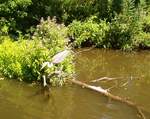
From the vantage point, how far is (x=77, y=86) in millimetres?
15820

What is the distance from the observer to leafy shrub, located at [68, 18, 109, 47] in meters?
21.8

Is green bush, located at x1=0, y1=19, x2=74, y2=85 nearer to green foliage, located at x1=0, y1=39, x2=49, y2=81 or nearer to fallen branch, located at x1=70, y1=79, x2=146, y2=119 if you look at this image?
green foliage, located at x1=0, y1=39, x2=49, y2=81

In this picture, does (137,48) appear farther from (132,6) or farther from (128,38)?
(132,6)

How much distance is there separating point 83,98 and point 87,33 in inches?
302

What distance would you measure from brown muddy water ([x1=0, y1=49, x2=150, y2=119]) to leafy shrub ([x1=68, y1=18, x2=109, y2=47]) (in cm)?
306

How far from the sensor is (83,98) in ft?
48.4

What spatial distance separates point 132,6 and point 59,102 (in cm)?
975

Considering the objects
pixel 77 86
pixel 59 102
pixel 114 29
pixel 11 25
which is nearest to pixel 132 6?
pixel 114 29

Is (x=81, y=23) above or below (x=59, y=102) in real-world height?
above

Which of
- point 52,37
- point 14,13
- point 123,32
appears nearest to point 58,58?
point 52,37

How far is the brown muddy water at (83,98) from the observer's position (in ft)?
43.9

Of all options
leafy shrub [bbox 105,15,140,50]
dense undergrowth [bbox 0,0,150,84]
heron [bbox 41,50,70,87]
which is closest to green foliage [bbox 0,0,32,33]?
dense undergrowth [bbox 0,0,150,84]

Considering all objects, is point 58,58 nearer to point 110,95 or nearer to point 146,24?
point 110,95

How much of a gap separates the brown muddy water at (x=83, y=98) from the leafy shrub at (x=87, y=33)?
3065 mm
